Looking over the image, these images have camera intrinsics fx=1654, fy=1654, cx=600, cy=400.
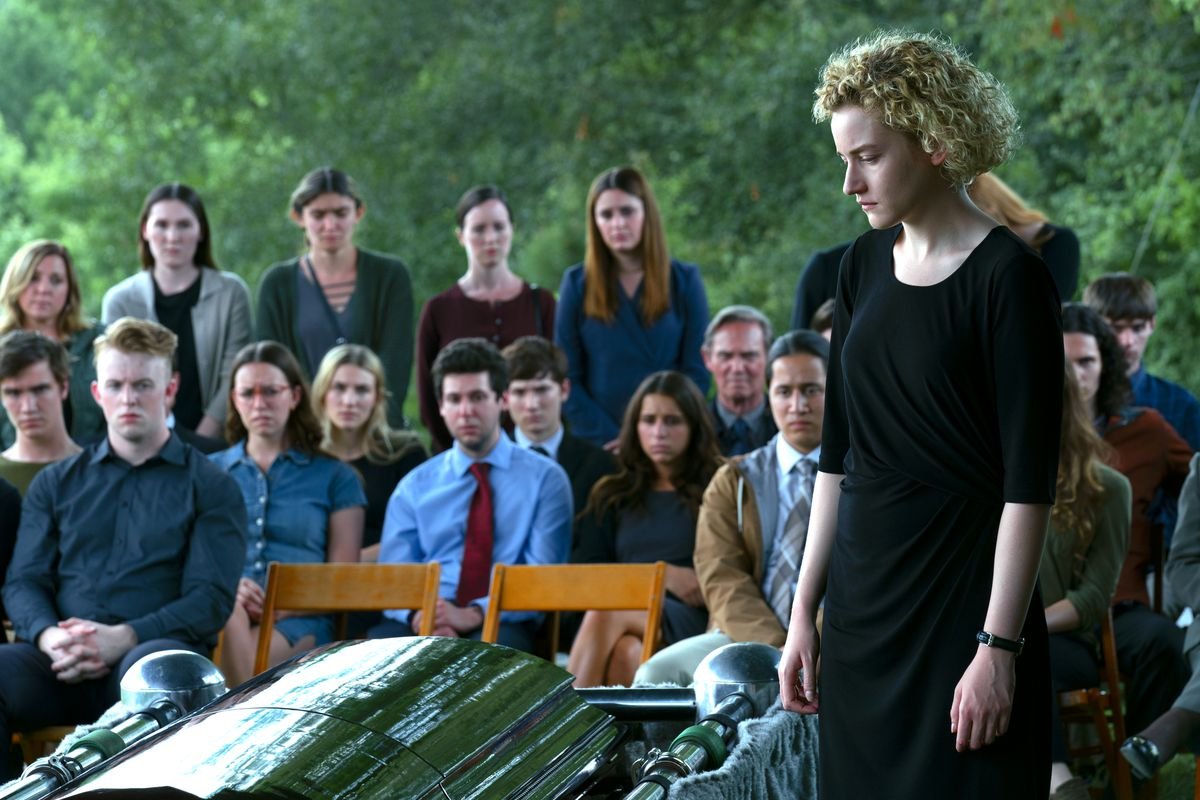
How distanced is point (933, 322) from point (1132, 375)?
174 inches

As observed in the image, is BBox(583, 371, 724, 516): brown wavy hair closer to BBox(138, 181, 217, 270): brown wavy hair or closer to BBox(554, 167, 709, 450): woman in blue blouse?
BBox(554, 167, 709, 450): woman in blue blouse

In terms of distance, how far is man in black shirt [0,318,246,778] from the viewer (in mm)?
4914

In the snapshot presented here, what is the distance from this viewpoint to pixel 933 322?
2.18m

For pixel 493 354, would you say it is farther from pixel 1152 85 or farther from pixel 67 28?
pixel 67 28

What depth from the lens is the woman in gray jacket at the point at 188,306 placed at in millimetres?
6547

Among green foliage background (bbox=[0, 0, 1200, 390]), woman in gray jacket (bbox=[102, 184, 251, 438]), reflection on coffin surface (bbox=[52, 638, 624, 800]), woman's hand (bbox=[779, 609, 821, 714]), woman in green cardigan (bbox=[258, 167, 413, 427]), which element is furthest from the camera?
green foliage background (bbox=[0, 0, 1200, 390])

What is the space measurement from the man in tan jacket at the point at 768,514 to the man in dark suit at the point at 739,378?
3.43 feet

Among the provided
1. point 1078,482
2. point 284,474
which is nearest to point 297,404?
point 284,474

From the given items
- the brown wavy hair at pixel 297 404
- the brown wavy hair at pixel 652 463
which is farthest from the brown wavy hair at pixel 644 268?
the brown wavy hair at pixel 297 404

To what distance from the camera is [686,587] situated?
5359 millimetres

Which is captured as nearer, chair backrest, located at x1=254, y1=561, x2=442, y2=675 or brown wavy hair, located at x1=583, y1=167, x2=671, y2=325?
chair backrest, located at x1=254, y1=561, x2=442, y2=675

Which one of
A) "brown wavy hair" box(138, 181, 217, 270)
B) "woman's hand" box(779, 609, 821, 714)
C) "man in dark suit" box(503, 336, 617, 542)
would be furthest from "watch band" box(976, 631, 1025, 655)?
"brown wavy hair" box(138, 181, 217, 270)

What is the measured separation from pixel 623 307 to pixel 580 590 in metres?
1.81

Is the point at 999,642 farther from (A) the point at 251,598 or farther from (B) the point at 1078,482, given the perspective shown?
(A) the point at 251,598
